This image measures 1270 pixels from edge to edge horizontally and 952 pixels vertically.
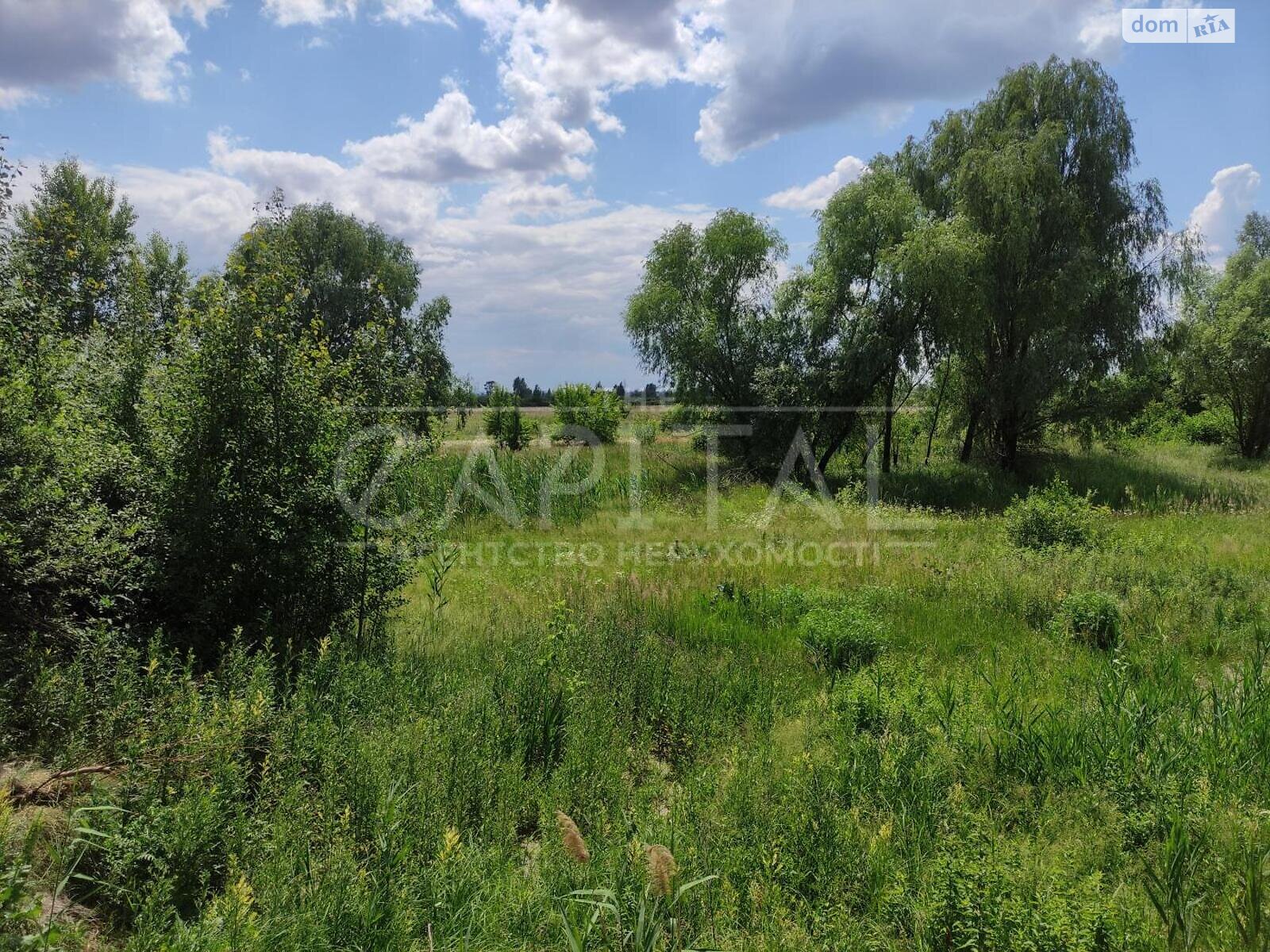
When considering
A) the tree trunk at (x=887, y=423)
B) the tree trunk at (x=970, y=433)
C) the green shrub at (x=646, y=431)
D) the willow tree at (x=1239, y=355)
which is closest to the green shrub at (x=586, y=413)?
the green shrub at (x=646, y=431)

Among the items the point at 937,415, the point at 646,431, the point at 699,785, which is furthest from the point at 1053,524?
the point at 646,431

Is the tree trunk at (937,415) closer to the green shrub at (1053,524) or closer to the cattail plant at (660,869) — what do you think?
the green shrub at (1053,524)

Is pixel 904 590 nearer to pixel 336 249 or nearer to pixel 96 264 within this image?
pixel 96 264

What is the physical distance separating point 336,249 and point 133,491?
27.5 metres

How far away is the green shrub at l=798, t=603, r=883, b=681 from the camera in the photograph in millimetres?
5887

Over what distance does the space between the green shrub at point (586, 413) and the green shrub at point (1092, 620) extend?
65.4 feet

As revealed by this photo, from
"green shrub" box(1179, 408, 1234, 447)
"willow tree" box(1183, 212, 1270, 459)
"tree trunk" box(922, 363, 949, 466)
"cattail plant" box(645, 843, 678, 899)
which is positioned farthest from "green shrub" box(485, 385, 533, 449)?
"green shrub" box(1179, 408, 1234, 447)

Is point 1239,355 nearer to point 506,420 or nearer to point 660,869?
point 506,420

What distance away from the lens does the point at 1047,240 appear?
17250mm

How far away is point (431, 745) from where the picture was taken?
3.75 m

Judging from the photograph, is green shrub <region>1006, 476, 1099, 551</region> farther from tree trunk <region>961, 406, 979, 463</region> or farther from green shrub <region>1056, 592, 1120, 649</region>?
tree trunk <region>961, 406, 979, 463</region>

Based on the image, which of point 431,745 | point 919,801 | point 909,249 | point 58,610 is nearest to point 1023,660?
point 919,801

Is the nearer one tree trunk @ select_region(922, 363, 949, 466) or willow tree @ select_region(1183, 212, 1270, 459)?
tree trunk @ select_region(922, 363, 949, 466)

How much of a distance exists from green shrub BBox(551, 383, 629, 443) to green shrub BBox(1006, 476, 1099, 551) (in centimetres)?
1720
